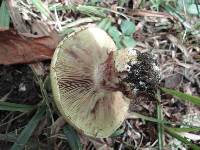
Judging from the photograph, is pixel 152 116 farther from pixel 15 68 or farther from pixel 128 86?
pixel 15 68

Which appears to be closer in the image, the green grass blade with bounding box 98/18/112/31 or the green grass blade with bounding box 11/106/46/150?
the green grass blade with bounding box 11/106/46/150

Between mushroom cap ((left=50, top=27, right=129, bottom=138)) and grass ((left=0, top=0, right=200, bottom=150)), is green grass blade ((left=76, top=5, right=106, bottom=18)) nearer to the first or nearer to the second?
grass ((left=0, top=0, right=200, bottom=150))

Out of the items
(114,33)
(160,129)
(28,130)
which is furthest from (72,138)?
(114,33)

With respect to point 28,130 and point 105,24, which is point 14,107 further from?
point 105,24

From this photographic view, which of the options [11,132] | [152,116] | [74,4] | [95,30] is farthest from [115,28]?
[11,132]

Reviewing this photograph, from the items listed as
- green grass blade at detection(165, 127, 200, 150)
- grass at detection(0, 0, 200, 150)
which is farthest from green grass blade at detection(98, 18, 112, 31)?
green grass blade at detection(165, 127, 200, 150)

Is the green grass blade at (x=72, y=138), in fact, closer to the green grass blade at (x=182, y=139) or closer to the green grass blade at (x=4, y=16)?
the green grass blade at (x=182, y=139)
